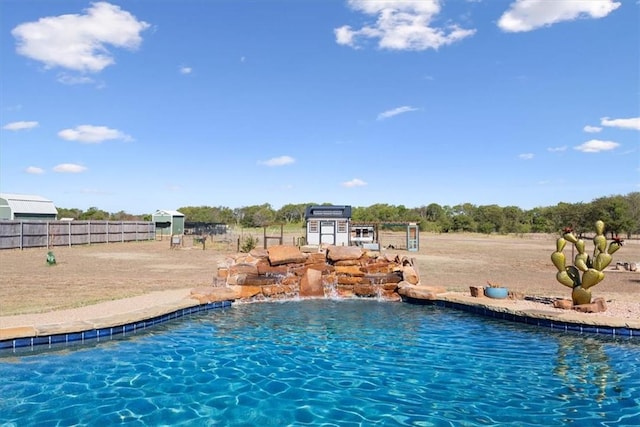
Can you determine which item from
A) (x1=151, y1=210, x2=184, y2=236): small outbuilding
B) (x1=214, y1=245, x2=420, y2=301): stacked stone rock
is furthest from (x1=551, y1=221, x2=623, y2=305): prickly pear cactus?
(x1=151, y1=210, x2=184, y2=236): small outbuilding

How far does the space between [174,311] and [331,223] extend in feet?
65.0

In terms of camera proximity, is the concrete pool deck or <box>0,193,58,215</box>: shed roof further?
<box>0,193,58,215</box>: shed roof

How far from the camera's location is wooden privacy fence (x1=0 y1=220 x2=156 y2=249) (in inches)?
1040

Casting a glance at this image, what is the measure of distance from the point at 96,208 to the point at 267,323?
253 ft

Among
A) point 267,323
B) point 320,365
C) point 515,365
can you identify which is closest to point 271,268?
point 267,323

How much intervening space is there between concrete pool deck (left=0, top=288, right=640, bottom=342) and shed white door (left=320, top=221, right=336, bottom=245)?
17.3 m

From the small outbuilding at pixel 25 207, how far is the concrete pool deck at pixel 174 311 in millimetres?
30030

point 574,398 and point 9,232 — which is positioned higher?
point 9,232

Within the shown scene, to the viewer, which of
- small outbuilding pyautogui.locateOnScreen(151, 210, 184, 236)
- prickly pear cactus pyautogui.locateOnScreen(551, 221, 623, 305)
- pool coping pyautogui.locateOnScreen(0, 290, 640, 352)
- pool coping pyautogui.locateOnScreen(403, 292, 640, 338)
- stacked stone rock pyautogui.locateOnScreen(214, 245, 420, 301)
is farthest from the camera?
small outbuilding pyautogui.locateOnScreen(151, 210, 184, 236)

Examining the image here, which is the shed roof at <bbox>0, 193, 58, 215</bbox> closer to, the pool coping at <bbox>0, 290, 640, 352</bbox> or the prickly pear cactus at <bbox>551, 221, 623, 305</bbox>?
the pool coping at <bbox>0, 290, 640, 352</bbox>

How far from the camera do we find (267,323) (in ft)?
31.1

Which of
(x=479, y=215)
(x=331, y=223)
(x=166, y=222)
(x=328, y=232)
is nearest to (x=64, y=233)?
(x=166, y=222)

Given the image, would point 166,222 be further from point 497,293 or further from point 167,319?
point 497,293

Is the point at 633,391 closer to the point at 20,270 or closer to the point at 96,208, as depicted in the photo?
the point at 20,270
